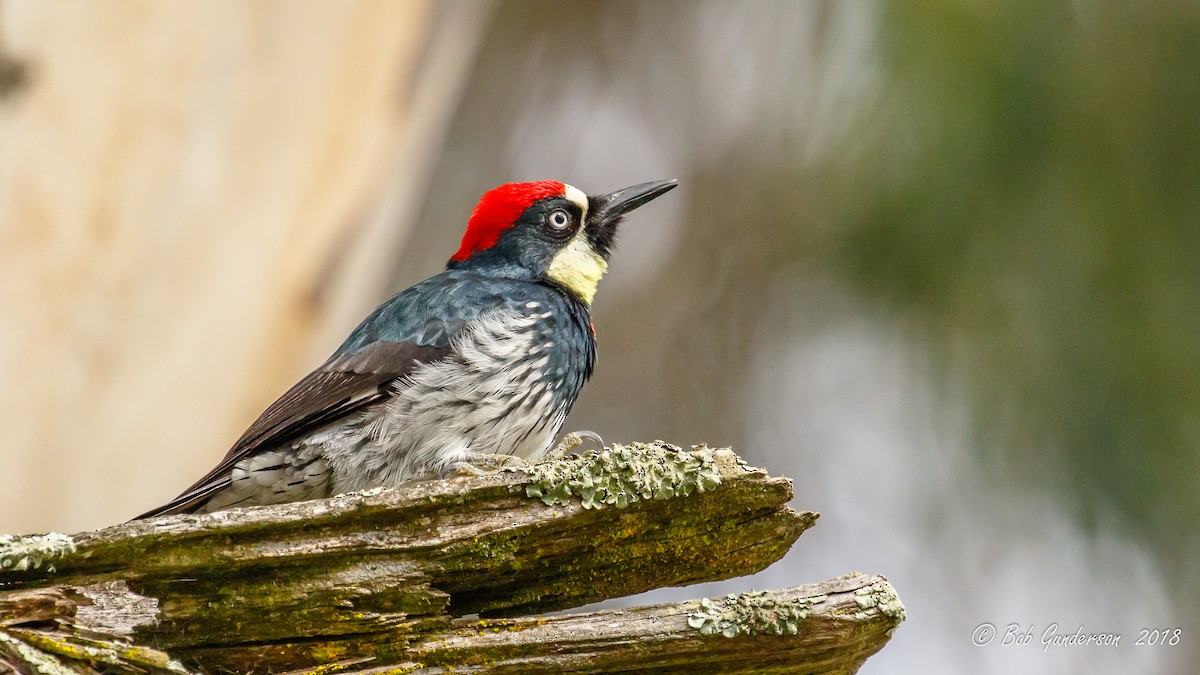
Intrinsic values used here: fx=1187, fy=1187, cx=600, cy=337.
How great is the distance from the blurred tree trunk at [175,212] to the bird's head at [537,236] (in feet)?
2.88

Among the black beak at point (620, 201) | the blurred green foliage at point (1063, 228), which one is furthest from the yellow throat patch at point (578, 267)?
the blurred green foliage at point (1063, 228)

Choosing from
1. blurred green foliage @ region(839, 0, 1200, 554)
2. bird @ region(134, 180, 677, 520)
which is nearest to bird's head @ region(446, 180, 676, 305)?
bird @ region(134, 180, 677, 520)

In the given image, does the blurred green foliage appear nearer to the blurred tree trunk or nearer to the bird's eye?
the bird's eye

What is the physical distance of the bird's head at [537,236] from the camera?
496 centimetres

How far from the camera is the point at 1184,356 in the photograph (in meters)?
6.01

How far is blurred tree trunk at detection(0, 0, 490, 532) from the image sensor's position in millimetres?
4512

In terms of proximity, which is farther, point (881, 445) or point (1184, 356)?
point (881, 445)

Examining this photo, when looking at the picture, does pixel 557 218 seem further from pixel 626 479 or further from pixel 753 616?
pixel 753 616

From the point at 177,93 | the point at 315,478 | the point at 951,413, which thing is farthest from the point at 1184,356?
the point at 177,93

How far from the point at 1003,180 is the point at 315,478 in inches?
167

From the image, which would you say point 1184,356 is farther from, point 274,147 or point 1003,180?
point 274,147

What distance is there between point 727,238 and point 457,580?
5723mm

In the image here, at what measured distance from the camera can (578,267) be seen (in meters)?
5.03

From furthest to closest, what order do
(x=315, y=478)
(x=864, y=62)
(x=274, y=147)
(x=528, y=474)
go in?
(x=864, y=62) → (x=274, y=147) → (x=315, y=478) → (x=528, y=474)
